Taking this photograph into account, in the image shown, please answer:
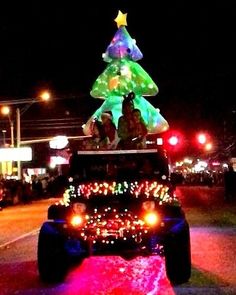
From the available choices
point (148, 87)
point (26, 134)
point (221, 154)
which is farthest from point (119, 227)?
point (221, 154)

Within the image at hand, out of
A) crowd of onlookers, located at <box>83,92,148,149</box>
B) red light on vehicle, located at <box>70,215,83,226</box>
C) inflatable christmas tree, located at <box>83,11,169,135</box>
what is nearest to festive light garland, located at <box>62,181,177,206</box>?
red light on vehicle, located at <box>70,215,83,226</box>

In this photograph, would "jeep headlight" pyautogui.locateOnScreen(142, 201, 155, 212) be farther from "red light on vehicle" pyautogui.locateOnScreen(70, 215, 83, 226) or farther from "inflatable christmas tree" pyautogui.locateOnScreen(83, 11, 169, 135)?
"inflatable christmas tree" pyautogui.locateOnScreen(83, 11, 169, 135)

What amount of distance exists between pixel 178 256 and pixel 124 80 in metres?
35.1

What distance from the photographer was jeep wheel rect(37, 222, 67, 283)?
10859 millimetres

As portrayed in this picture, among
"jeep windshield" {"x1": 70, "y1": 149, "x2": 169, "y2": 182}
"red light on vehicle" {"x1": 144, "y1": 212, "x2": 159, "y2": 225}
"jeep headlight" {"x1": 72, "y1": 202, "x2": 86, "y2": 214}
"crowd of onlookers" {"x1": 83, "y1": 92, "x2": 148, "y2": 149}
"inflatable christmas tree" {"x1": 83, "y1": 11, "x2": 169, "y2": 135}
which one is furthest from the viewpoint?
"inflatable christmas tree" {"x1": 83, "y1": 11, "x2": 169, "y2": 135}

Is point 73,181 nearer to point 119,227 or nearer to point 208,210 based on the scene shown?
point 119,227

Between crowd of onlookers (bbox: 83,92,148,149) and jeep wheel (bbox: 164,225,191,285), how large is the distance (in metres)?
2.08

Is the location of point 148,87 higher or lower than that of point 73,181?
higher

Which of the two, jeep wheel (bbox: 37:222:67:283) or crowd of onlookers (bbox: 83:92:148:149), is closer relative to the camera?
jeep wheel (bbox: 37:222:67:283)

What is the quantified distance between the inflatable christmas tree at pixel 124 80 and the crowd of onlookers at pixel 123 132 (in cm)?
3147

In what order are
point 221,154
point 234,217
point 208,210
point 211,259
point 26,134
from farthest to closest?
point 221,154, point 26,134, point 208,210, point 234,217, point 211,259

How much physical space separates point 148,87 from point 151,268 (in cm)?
3374

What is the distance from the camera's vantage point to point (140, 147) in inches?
477

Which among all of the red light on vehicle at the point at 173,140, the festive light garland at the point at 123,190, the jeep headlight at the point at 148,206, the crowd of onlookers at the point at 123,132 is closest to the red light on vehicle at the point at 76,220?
the festive light garland at the point at 123,190
